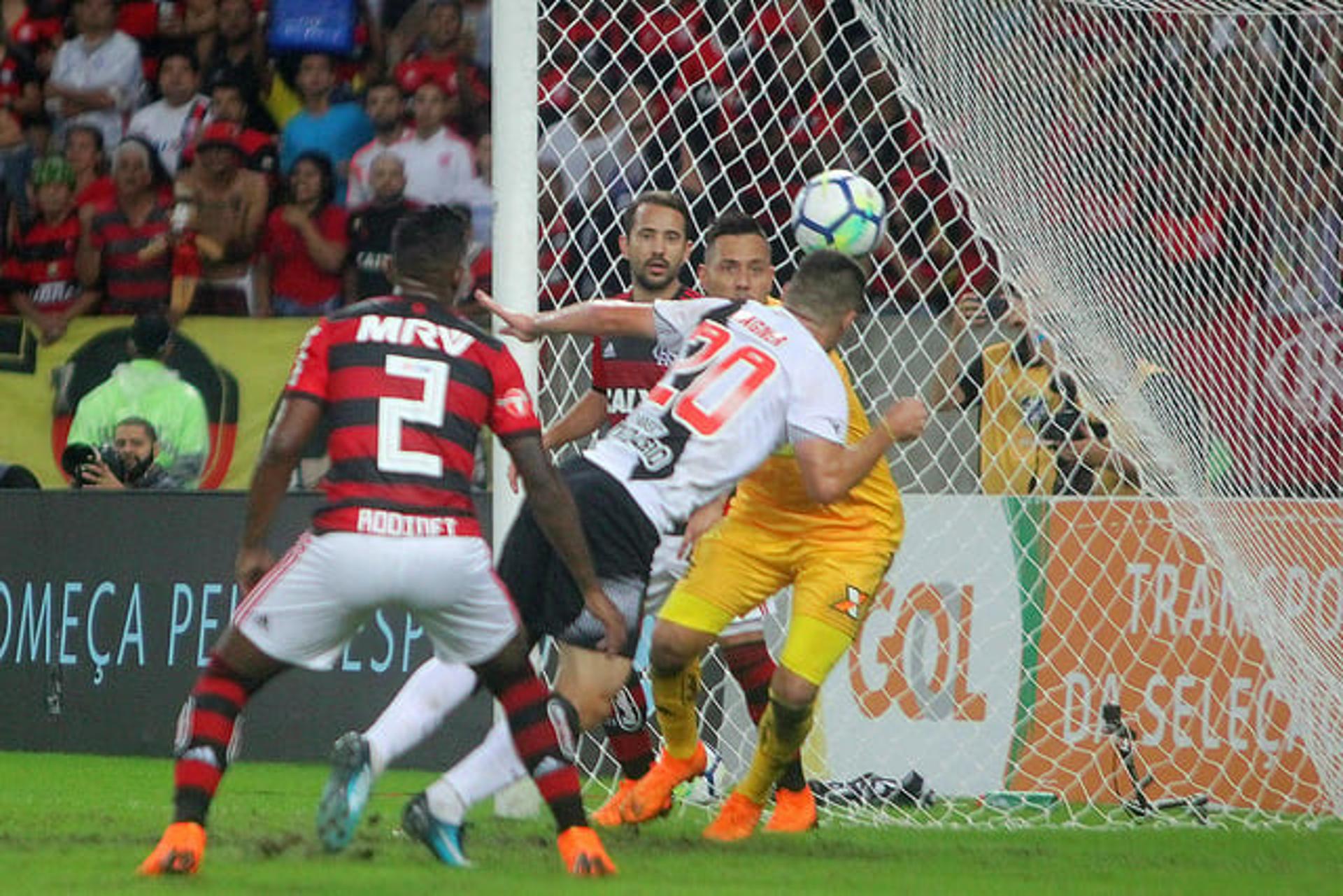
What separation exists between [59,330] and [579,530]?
7433mm

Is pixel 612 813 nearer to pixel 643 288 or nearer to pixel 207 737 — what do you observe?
pixel 643 288

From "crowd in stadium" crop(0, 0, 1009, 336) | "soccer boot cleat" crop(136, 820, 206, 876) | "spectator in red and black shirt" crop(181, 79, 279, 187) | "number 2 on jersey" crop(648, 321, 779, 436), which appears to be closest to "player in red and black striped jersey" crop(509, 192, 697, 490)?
"crowd in stadium" crop(0, 0, 1009, 336)

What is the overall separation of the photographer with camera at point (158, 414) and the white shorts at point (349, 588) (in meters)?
6.06

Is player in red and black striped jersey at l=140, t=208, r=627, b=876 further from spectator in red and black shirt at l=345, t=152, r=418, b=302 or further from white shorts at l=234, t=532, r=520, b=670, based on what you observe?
spectator in red and black shirt at l=345, t=152, r=418, b=302

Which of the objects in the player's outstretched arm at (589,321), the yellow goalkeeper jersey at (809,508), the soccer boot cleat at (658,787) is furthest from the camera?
the soccer boot cleat at (658,787)

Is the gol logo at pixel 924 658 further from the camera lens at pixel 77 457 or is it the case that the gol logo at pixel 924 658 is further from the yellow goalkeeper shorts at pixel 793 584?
the camera lens at pixel 77 457

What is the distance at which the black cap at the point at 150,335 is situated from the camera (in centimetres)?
1241

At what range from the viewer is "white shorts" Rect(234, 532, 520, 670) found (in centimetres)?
602

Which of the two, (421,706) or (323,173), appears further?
(323,173)

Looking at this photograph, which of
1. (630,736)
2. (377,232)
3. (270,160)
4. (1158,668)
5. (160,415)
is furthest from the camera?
(270,160)

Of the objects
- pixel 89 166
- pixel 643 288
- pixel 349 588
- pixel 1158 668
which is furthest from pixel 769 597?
pixel 89 166

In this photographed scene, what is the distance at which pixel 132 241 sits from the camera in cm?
1389

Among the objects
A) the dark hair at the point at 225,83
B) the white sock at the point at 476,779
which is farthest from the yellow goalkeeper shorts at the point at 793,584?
the dark hair at the point at 225,83

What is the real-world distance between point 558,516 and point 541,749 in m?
0.62
